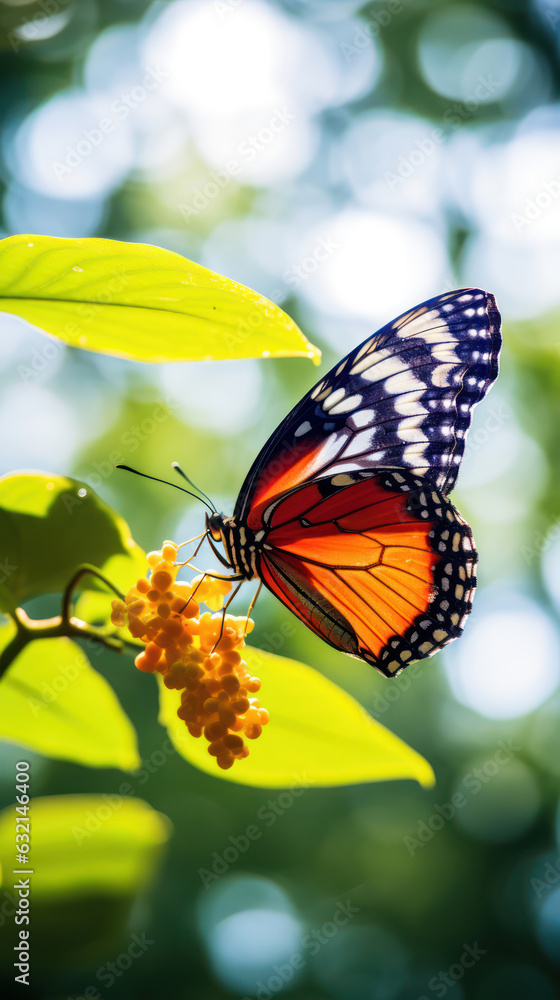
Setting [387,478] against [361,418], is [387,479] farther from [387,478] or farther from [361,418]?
[361,418]

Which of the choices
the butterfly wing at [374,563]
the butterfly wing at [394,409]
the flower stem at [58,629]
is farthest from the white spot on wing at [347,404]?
the flower stem at [58,629]

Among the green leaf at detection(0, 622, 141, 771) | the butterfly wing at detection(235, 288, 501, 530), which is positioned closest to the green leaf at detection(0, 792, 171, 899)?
the green leaf at detection(0, 622, 141, 771)

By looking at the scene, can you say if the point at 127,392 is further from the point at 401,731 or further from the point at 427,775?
the point at 427,775

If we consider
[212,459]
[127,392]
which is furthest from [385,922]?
[127,392]

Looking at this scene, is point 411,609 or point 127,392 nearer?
point 411,609

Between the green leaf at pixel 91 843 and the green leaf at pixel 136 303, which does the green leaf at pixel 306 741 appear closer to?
the green leaf at pixel 91 843

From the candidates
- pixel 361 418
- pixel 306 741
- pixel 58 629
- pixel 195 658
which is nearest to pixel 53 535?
pixel 58 629
